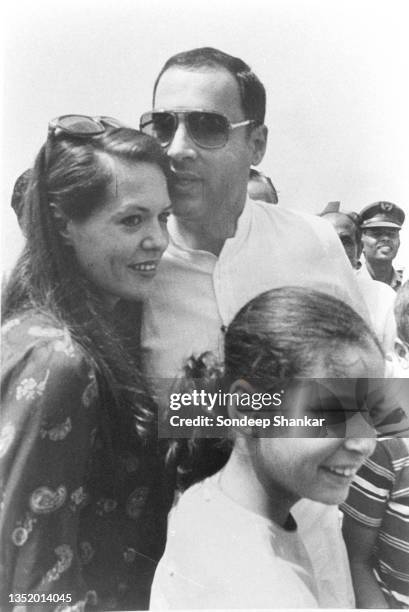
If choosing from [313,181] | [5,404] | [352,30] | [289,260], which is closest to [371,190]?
[313,181]

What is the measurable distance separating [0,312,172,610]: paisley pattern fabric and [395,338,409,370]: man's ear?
2.41 feet

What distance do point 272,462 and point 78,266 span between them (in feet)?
2.49

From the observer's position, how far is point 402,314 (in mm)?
2252

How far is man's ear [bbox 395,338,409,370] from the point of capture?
2238 mm

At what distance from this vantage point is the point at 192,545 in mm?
2182

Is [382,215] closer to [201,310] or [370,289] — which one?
[370,289]

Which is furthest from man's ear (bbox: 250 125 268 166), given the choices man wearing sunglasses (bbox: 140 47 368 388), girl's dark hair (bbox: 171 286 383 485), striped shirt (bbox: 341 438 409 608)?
striped shirt (bbox: 341 438 409 608)

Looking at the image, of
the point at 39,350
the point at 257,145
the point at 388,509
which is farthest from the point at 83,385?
the point at 388,509

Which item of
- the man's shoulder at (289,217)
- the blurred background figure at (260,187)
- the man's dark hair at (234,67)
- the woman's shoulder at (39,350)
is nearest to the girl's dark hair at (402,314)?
the man's shoulder at (289,217)

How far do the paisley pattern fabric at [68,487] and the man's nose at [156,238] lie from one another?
33 cm

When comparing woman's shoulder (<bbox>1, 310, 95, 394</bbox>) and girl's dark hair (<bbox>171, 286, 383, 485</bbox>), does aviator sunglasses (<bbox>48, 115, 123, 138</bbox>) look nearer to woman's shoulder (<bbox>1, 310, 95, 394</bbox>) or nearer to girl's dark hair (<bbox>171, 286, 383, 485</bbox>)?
woman's shoulder (<bbox>1, 310, 95, 394</bbox>)

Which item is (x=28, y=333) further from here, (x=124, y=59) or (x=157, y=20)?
(x=157, y=20)

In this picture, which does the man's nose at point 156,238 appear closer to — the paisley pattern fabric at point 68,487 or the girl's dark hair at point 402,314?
the paisley pattern fabric at point 68,487

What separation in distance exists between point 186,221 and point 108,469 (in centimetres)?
72
